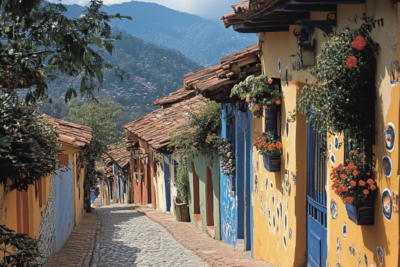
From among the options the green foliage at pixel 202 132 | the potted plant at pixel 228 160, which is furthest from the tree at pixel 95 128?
the potted plant at pixel 228 160

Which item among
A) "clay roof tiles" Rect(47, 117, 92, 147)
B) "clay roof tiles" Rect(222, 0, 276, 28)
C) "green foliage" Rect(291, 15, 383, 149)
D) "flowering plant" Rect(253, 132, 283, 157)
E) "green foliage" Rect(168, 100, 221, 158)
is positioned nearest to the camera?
"green foliage" Rect(291, 15, 383, 149)

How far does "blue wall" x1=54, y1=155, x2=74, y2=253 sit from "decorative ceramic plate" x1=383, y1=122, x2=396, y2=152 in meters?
6.76

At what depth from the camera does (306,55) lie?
5484 mm

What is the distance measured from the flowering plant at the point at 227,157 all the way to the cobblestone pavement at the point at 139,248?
1.79m

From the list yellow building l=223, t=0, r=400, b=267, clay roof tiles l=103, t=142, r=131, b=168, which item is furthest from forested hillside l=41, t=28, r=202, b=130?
yellow building l=223, t=0, r=400, b=267

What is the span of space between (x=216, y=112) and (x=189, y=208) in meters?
4.47

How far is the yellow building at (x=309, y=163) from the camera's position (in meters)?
3.51

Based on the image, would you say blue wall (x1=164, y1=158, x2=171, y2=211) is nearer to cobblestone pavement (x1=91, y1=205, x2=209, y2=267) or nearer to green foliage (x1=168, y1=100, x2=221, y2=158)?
Answer: cobblestone pavement (x1=91, y1=205, x2=209, y2=267)

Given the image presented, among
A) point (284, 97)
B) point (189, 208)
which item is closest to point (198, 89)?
point (284, 97)

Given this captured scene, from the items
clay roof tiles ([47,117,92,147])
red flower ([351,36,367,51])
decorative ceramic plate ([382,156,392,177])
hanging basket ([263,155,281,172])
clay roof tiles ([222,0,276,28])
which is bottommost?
hanging basket ([263,155,281,172])

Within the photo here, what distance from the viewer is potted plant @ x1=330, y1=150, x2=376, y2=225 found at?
374 centimetres

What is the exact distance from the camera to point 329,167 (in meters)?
4.77

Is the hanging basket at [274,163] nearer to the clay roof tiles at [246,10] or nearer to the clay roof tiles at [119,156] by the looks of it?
the clay roof tiles at [246,10]

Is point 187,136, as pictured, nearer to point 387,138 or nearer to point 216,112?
point 216,112
